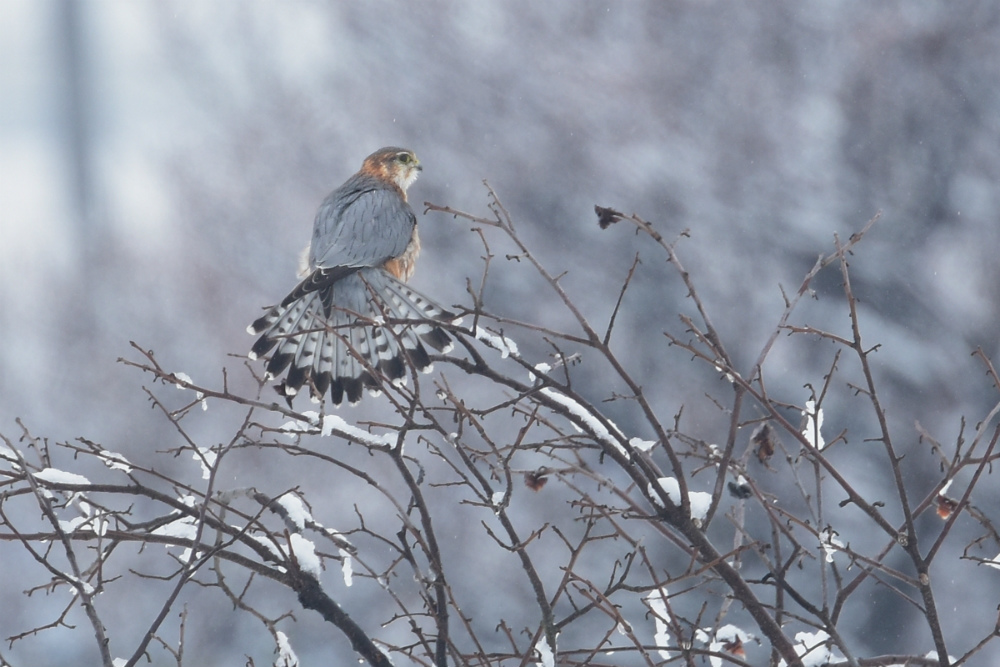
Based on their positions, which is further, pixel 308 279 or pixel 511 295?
pixel 511 295

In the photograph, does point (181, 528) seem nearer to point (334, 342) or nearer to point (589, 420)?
point (589, 420)

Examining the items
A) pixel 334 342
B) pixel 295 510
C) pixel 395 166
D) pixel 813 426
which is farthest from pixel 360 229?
pixel 813 426

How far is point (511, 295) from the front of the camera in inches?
201

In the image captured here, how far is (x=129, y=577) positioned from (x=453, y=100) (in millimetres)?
3896

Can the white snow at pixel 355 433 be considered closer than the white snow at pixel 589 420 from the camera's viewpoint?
No

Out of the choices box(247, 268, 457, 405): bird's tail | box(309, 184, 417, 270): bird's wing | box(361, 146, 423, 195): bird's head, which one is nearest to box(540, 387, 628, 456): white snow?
box(247, 268, 457, 405): bird's tail

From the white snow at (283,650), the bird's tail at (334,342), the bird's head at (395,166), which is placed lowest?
the white snow at (283,650)

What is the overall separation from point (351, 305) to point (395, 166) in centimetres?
111

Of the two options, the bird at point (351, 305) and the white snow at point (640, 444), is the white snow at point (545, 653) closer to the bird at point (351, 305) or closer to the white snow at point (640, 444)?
the white snow at point (640, 444)

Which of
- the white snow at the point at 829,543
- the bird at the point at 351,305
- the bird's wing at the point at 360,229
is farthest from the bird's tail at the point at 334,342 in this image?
the white snow at the point at 829,543

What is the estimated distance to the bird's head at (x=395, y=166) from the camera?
359cm

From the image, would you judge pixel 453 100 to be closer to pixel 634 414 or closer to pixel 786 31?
pixel 786 31

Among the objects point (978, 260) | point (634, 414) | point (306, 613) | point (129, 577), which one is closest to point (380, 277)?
point (634, 414)

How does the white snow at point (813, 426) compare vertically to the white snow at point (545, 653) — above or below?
above
